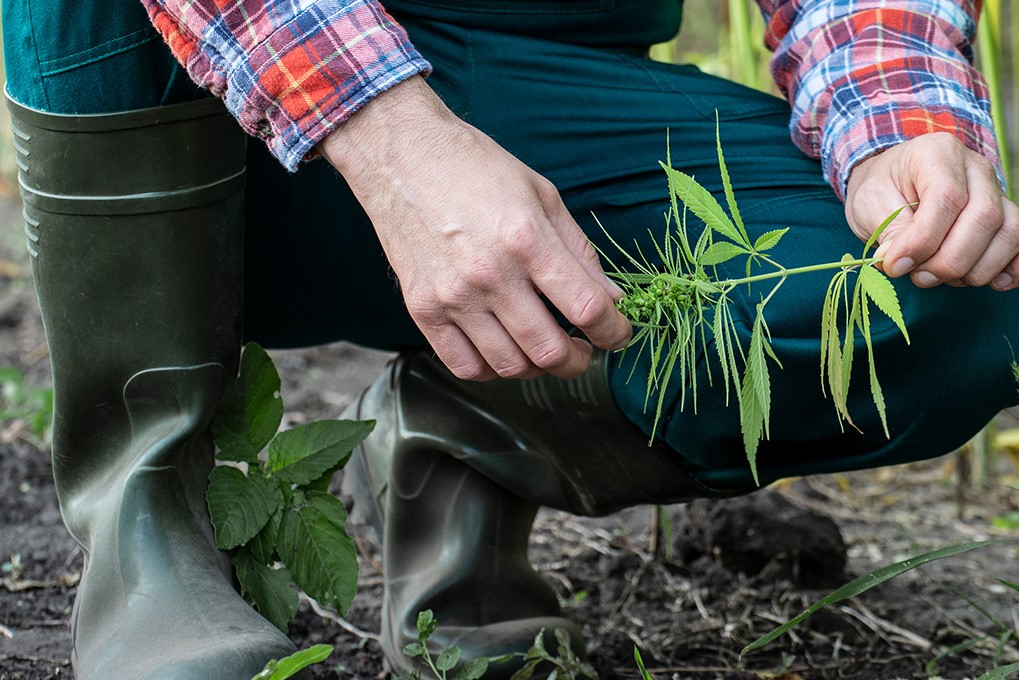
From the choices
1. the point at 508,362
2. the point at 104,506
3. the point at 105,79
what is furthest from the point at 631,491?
the point at 105,79

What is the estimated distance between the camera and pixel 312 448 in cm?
94

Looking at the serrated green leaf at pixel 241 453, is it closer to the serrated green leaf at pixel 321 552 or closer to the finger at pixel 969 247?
the serrated green leaf at pixel 321 552

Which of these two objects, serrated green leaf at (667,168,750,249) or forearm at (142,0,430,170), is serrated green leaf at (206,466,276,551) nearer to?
forearm at (142,0,430,170)

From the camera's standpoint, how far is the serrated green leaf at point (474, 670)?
3.07 ft

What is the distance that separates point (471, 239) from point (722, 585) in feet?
2.36

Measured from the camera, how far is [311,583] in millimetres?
924

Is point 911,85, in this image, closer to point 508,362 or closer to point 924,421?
point 924,421

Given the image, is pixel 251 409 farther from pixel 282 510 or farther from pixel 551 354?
pixel 551 354

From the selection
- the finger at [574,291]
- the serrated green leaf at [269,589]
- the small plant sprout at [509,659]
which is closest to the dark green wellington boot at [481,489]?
the small plant sprout at [509,659]

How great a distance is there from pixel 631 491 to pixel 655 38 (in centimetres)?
48

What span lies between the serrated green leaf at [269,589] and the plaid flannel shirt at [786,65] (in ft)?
1.17

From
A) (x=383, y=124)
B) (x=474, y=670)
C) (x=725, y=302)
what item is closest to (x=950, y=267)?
(x=725, y=302)

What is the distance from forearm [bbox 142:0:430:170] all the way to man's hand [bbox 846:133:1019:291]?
1.11ft

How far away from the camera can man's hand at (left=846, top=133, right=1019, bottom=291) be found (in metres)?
0.75
